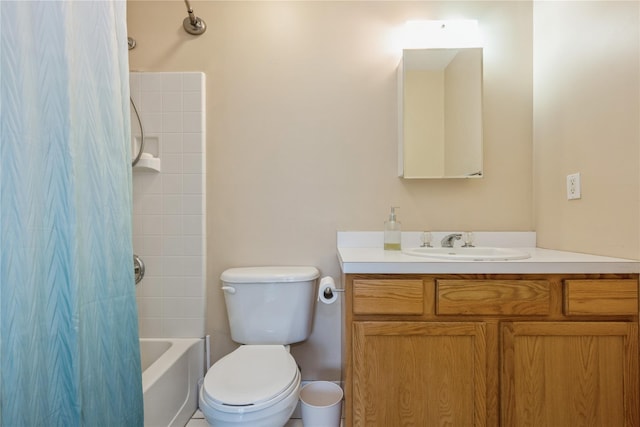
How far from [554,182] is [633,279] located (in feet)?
1.82

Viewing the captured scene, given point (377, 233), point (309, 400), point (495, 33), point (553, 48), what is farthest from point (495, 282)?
point (495, 33)

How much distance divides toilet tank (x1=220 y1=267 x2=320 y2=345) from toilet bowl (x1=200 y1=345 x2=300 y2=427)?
7.2 inches

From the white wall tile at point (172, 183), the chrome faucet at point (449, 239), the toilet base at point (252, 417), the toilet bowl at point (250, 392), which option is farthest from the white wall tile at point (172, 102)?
the chrome faucet at point (449, 239)

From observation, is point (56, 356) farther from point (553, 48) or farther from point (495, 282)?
point (553, 48)

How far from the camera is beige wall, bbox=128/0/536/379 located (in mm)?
1639

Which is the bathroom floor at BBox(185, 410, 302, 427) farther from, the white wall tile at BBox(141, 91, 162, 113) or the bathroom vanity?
the white wall tile at BBox(141, 91, 162, 113)

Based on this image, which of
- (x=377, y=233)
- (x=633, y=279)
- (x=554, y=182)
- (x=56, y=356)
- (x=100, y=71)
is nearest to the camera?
(x=56, y=356)

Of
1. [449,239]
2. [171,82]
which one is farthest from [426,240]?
[171,82]

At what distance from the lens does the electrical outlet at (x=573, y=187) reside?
1.30 meters

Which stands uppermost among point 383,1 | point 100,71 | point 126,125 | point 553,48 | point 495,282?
point 383,1

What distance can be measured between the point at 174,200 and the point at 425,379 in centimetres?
138

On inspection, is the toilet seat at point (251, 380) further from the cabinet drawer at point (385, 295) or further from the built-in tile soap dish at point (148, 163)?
the built-in tile soap dish at point (148, 163)

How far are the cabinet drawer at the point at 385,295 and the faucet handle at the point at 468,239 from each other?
56 cm

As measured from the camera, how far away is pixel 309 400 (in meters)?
1.50
